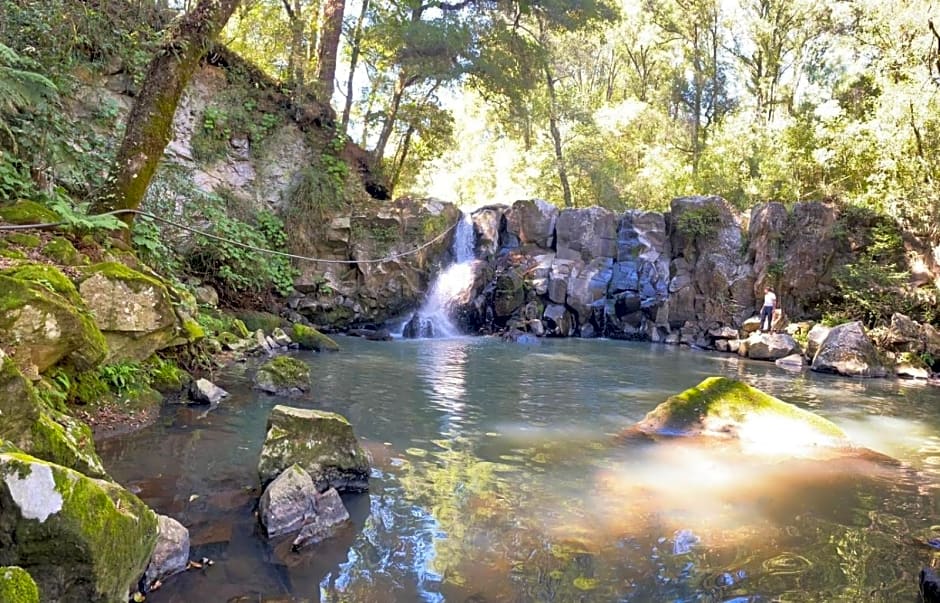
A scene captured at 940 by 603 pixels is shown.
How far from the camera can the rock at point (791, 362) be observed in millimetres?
14188

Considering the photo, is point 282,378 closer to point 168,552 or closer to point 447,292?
point 168,552

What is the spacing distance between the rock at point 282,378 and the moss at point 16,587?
572 centimetres

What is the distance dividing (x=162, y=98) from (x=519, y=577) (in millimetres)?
6886

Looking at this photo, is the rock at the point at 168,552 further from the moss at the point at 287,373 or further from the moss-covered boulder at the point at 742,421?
the moss-covered boulder at the point at 742,421

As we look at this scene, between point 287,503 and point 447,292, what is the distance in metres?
14.8

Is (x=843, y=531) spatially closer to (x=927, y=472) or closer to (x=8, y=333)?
(x=927, y=472)

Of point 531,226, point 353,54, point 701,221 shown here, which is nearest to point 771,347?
point 701,221

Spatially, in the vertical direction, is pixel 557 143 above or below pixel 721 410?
above

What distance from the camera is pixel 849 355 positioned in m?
13.6

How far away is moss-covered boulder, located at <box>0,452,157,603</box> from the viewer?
2.38m

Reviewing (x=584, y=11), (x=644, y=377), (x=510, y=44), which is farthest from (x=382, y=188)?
(x=644, y=377)

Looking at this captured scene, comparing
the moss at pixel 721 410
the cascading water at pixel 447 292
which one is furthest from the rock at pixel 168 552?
the cascading water at pixel 447 292

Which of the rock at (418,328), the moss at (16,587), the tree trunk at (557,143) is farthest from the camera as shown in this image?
the tree trunk at (557,143)

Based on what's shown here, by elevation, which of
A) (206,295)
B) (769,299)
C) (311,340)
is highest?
(769,299)
